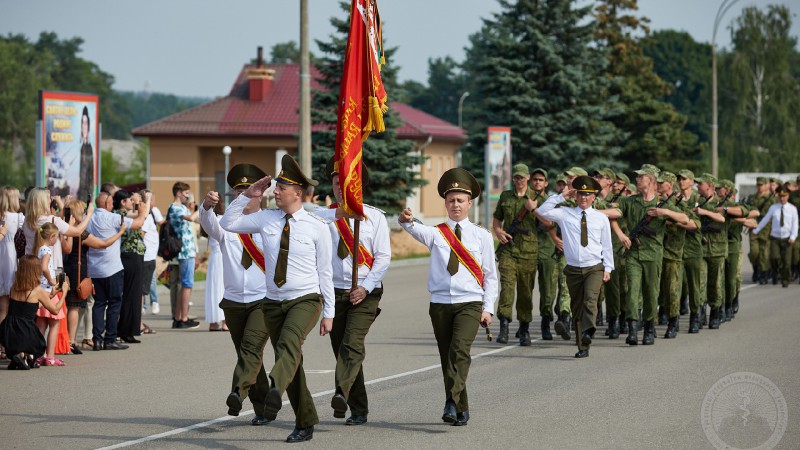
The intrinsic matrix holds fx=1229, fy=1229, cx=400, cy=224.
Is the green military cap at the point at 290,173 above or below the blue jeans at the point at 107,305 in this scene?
above

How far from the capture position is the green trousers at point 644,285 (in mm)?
15453

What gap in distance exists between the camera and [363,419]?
977cm

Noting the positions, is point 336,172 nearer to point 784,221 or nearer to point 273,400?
point 273,400

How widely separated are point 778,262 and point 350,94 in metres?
18.3

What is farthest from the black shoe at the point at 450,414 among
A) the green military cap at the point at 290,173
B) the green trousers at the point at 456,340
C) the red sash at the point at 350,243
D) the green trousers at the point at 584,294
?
the green trousers at the point at 584,294

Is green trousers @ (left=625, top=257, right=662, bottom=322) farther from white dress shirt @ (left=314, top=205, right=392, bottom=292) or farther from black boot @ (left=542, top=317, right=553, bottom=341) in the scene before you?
white dress shirt @ (left=314, top=205, right=392, bottom=292)

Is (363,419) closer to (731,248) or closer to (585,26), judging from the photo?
(731,248)

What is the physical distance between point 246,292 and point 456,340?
5.60ft

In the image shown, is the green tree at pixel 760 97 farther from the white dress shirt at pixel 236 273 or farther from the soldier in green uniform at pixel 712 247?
the white dress shirt at pixel 236 273

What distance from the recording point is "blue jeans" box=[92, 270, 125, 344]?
49.1ft

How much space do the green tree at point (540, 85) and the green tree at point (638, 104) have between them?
6.67 meters

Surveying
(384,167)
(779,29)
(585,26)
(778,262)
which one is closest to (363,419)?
(778,262)

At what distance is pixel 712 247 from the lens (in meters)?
17.8

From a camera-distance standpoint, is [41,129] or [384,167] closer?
[41,129]
